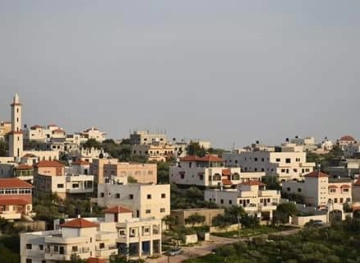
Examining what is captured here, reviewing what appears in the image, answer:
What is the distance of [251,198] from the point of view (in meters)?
42.4

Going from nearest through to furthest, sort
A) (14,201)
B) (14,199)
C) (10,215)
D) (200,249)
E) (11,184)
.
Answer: (200,249), (10,215), (14,201), (14,199), (11,184)

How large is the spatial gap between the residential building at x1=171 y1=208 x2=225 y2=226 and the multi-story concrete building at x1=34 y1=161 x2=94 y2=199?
17.9 ft

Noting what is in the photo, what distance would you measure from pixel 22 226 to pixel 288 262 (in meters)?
10.7

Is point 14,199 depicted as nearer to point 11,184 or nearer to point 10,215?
point 10,215

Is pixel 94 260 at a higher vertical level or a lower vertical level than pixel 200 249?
higher

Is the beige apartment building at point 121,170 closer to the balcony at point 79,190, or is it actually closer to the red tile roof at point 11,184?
the balcony at point 79,190

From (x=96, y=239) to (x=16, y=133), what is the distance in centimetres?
2425

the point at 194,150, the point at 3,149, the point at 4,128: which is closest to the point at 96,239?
the point at 3,149

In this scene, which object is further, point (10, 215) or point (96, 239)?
point (10, 215)

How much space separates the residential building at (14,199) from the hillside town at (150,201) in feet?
0.16

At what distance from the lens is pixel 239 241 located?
36.3 meters

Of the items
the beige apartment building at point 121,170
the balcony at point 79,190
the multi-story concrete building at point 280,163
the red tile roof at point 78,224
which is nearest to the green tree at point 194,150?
the multi-story concrete building at point 280,163

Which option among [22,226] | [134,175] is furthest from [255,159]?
[22,226]

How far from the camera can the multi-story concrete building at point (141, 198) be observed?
127 ft
